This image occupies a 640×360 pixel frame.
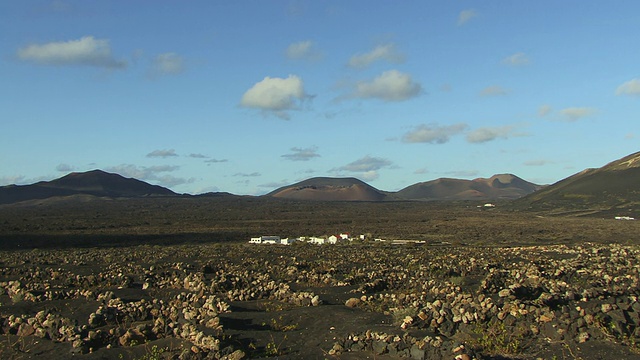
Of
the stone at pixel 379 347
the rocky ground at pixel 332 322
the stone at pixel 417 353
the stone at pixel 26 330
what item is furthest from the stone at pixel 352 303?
the stone at pixel 26 330

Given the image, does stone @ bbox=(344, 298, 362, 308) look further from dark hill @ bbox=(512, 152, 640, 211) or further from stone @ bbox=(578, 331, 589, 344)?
dark hill @ bbox=(512, 152, 640, 211)

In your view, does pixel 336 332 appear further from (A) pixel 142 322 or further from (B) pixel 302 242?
(B) pixel 302 242

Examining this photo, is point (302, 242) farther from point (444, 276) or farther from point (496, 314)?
point (496, 314)

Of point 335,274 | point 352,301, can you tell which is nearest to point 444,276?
point 335,274

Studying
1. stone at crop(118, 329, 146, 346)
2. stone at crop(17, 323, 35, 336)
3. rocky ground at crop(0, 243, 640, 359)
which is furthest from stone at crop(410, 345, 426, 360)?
stone at crop(17, 323, 35, 336)

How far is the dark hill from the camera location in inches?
6102

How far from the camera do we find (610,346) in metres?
11.1

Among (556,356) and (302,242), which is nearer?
(556,356)

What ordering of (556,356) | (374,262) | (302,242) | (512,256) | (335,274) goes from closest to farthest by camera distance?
1. (556,356)
2. (335,274)
3. (374,262)
4. (512,256)
5. (302,242)

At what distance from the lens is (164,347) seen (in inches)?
480

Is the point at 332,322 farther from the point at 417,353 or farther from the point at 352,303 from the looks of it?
the point at 417,353

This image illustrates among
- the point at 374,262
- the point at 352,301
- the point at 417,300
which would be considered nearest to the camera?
the point at 417,300

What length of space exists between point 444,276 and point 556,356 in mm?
13100

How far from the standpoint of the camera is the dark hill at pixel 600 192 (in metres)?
155
